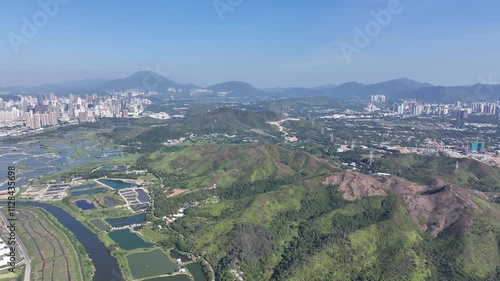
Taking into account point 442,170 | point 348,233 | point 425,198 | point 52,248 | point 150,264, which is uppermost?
point 425,198

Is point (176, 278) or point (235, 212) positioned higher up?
point (235, 212)

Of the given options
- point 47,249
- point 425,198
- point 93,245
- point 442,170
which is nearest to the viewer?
point 47,249

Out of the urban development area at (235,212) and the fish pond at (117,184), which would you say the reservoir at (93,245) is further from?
the fish pond at (117,184)

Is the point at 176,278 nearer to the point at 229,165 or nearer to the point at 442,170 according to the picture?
the point at 229,165

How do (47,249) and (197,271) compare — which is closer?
(197,271)

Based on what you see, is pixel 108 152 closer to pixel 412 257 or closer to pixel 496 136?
pixel 412 257

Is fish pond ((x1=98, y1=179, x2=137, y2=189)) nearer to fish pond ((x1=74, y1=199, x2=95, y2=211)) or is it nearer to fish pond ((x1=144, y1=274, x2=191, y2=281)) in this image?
fish pond ((x1=74, y1=199, x2=95, y2=211))

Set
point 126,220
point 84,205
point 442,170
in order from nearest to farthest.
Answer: point 126,220
point 84,205
point 442,170

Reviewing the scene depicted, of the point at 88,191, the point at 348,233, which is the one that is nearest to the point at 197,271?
the point at 348,233
